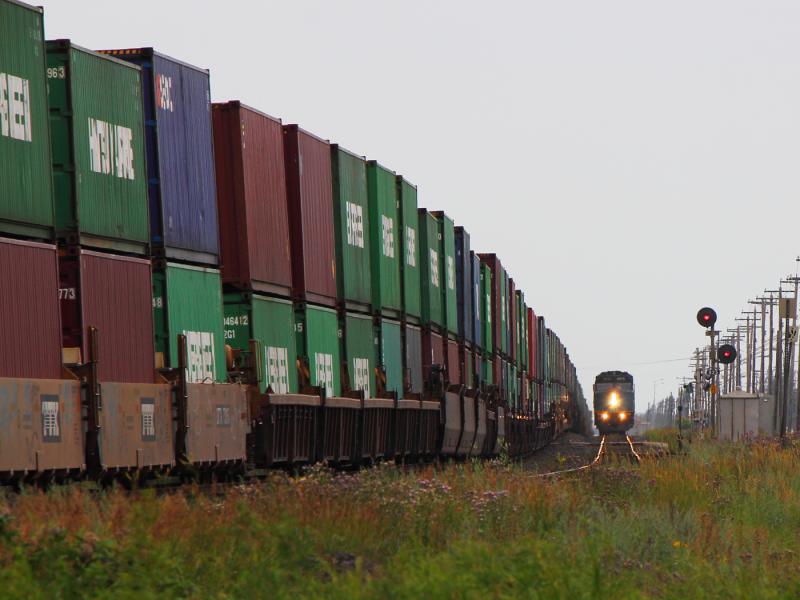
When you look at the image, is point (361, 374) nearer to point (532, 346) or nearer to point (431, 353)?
point (431, 353)

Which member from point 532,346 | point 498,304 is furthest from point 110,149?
point 532,346

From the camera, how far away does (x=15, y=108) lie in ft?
46.4

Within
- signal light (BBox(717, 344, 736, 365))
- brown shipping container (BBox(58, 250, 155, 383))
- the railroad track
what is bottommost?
the railroad track

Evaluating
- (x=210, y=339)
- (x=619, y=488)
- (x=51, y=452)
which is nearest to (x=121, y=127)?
(x=210, y=339)

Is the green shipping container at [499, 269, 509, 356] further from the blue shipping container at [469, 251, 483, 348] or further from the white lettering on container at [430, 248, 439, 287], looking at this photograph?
the white lettering on container at [430, 248, 439, 287]

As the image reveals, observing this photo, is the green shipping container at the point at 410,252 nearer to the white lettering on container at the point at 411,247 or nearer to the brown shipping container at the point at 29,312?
the white lettering on container at the point at 411,247

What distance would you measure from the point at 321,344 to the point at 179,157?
558cm

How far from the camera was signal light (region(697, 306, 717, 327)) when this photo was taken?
123ft

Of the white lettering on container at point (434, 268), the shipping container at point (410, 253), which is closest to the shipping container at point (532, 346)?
the white lettering on container at point (434, 268)

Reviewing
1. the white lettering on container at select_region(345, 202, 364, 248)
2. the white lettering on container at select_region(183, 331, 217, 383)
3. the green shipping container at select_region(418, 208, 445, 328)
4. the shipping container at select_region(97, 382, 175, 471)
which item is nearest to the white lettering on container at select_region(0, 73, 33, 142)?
the shipping container at select_region(97, 382, 175, 471)

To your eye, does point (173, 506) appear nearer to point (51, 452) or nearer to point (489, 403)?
point (51, 452)

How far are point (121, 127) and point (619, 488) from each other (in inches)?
313

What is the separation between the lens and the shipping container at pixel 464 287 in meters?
36.6

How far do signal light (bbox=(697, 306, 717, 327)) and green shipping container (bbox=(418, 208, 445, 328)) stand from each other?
8304mm
